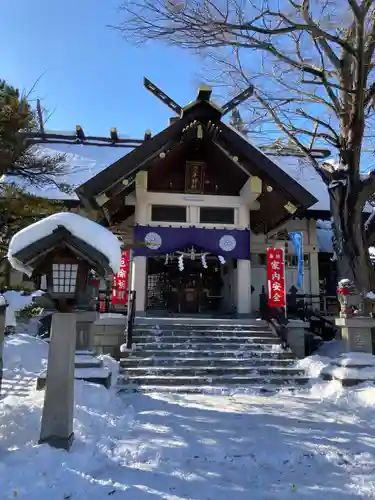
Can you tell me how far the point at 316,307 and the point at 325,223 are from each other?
5.22m

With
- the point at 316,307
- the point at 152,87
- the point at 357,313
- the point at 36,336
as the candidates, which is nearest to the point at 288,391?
the point at 357,313

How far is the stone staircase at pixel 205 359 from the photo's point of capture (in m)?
8.66

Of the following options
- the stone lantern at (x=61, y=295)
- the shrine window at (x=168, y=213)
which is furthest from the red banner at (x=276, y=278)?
the stone lantern at (x=61, y=295)

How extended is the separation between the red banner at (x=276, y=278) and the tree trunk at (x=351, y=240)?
1923mm

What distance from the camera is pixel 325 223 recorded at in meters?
20.1

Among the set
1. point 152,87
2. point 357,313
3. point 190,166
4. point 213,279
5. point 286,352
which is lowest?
point 286,352

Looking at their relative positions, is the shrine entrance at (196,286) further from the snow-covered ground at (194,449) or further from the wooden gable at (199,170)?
the snow-covered ground at (194,449)

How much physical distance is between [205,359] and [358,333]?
3.65m

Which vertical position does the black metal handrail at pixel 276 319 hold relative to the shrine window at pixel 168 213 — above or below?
below

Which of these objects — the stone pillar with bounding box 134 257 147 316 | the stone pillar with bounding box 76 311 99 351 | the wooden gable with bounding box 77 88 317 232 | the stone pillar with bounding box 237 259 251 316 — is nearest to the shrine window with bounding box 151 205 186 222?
the wooden gable with bounding box 77 88 317 232

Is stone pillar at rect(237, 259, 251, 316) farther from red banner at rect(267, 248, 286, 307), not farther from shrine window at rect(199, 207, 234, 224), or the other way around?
shrine window at rect(199, 207, 234, 224)

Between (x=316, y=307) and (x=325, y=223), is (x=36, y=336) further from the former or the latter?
(x=325, y=223)

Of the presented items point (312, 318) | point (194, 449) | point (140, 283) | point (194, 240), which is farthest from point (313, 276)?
point (194, 449)

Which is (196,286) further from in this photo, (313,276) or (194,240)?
(313,276)
